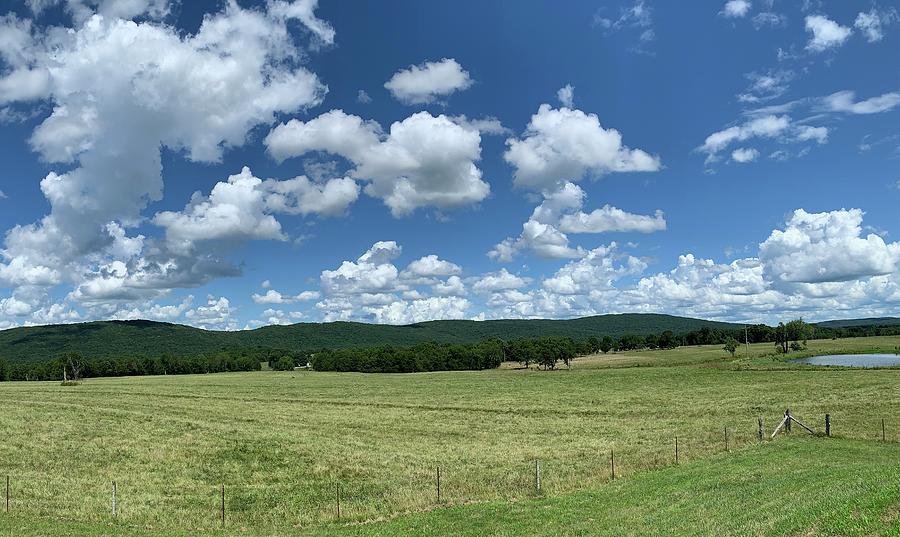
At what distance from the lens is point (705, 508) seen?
21.9 metres

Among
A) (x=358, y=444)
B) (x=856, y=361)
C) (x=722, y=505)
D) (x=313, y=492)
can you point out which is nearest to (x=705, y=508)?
(x=722, y=505)

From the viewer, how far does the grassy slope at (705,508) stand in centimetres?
1647

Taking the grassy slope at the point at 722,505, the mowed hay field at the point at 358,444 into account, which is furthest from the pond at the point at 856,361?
the grassy slope at the point at 722,505

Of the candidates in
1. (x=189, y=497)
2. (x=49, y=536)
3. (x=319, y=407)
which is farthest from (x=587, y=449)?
(x=319, y=407)

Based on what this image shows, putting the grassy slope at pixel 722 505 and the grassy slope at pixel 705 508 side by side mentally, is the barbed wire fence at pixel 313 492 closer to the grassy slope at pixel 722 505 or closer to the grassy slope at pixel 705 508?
the grassy slope at pixel 705 508

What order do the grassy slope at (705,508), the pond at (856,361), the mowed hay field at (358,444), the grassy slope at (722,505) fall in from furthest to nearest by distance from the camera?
1. the pond at (856,361)
2. the mowed hay field at (358,444)
3. the grassy slope at (705,508)
4. the grassy slope at (722,505)

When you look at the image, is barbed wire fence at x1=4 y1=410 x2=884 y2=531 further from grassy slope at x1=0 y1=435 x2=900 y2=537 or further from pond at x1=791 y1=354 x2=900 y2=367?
pond at x1=791 y1=354 x2=900 y2=367

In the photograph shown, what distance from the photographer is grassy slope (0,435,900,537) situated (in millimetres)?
16469

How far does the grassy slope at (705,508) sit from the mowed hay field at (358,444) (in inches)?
70.4

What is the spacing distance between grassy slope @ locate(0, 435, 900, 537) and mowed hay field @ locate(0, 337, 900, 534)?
70.4 inches

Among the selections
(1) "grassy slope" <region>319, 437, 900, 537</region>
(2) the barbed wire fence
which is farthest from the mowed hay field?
(1) "grassy slope" <region>319, 437, 900, 537</region>

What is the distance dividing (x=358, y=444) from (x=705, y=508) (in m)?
31.2

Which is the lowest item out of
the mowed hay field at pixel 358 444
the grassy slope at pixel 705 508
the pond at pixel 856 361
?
the pond at pixel 856 361

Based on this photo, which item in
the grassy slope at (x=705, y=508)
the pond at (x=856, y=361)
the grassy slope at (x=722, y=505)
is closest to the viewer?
the grassy slope at (x=722, y=505)
